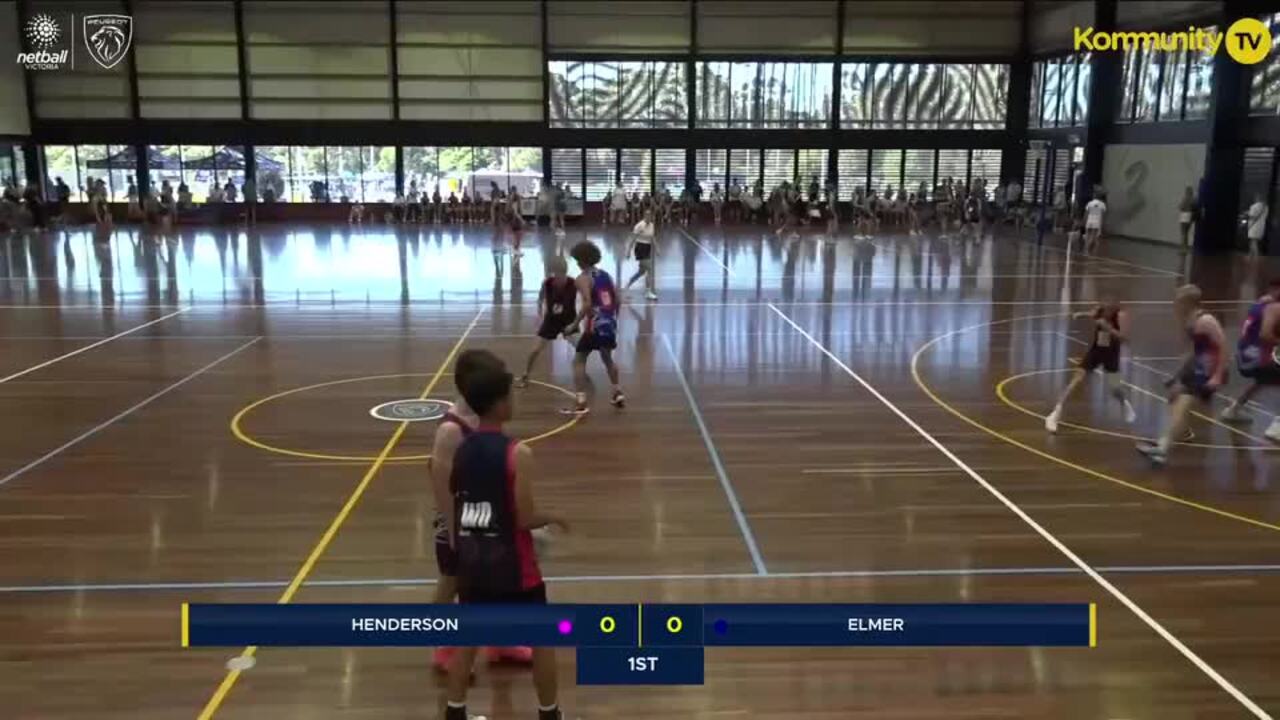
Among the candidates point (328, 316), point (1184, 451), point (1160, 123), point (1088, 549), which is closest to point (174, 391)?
point (328, 316)

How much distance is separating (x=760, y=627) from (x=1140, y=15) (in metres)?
34.2

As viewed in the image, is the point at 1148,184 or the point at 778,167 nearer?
the point at 1148,184

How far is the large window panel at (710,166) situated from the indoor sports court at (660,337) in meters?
0.20

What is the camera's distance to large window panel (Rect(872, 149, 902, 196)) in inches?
1591

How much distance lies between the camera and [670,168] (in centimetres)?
4031

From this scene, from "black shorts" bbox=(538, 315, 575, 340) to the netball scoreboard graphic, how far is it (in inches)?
311

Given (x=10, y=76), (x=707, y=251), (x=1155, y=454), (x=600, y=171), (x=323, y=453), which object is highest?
(x=10, y=76)


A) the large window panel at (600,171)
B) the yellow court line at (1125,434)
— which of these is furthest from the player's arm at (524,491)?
the large window panel at (600,171)

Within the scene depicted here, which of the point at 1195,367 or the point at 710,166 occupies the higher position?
the point at 710,166

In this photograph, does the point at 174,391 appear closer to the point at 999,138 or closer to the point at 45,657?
the point at 45,657

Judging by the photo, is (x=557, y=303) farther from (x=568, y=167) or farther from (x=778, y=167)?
(x=778, y=167)

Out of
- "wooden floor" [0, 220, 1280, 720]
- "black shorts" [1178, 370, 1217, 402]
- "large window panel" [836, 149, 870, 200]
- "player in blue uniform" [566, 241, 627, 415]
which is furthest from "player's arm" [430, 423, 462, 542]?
"large window panel" [836, 149, 870, 200]

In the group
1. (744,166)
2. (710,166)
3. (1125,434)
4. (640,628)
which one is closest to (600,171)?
(710,166)

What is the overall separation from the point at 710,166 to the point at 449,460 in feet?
121
